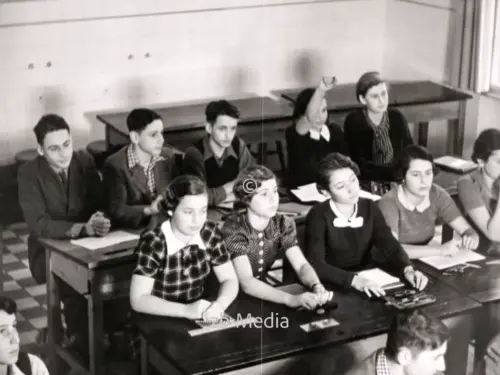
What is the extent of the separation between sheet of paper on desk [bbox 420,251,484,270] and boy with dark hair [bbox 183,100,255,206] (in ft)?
3.31

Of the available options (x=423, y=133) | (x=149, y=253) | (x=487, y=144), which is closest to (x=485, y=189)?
(x=487, y=144)

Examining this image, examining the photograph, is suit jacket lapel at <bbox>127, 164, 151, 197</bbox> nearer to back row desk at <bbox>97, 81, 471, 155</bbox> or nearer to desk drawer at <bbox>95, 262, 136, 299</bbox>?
desk drawer at <bbox>95, 262, 136, 299</bbox>

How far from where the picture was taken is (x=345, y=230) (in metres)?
3.37

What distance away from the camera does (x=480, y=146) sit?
12.5 ft

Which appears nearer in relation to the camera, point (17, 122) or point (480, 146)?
point (480, 146)

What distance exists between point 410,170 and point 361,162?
970mm

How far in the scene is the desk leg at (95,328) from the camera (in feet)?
10.6

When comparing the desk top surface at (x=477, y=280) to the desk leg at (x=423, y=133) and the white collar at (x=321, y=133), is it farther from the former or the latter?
the desk leg at (x=423, y=133)

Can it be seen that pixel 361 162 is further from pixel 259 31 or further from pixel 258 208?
pixel 258 208

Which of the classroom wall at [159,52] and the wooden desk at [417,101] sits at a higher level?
the classroom wall at [159,52]

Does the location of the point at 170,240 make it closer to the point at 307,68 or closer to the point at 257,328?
the point at 257,328

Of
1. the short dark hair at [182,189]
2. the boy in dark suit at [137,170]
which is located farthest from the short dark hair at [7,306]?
the boy in dark suit at [137,170]

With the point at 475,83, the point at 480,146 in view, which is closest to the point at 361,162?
the point at 480,146

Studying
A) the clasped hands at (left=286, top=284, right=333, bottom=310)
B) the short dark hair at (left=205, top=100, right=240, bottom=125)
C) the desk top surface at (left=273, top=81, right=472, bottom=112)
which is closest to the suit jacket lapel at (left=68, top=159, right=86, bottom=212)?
the short dark hair at (left=205, top=100, right=240, bottom=125)
